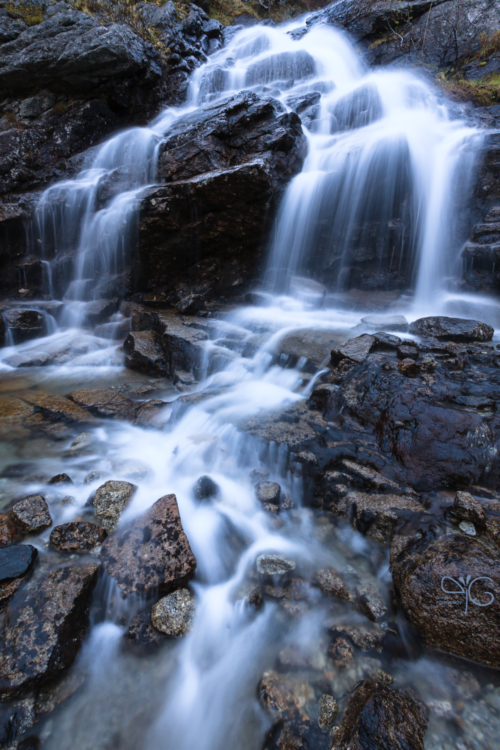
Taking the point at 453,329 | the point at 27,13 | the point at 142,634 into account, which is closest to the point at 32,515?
the point at 142,634

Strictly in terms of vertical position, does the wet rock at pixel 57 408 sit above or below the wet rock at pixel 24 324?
below

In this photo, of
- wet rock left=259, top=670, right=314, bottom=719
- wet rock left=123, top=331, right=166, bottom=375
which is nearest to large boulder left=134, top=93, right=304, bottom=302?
wet rock left=123, top=331, right=166, bottom=375

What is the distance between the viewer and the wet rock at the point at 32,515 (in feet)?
9.59

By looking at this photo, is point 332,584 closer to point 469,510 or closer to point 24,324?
point 469,510

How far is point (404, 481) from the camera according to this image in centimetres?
345

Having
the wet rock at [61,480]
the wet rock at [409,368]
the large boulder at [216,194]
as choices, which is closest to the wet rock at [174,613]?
the wet rock at [61,480]

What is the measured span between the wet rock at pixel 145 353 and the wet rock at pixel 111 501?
388cm

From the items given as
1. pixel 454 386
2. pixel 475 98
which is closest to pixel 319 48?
pixel 475 98

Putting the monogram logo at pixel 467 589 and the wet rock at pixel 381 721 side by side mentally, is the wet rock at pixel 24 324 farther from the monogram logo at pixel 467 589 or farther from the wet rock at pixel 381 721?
the monogram logo at pixel 467 589

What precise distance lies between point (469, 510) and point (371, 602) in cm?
112

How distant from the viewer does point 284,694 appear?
6.88 feet

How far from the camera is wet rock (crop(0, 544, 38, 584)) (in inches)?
97.4

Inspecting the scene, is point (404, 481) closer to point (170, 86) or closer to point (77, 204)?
point (77, 204)

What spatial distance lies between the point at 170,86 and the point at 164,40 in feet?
7.04
